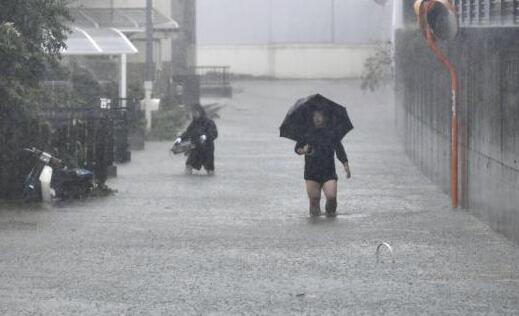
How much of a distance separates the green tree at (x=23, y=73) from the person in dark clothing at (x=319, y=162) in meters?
3.90

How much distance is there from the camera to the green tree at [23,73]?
1950 cm

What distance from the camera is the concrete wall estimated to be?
6600 centimetres

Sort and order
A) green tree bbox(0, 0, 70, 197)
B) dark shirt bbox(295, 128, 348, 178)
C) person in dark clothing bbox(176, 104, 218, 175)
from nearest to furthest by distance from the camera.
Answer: dark shirt bbox(295, 128, 348, 178)
green tree bbox(0, 0, 70, 197)
person in dark clothing bbox(176, 104, 218, 175)

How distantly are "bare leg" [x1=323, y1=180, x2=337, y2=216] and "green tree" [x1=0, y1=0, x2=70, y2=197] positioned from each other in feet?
14.0

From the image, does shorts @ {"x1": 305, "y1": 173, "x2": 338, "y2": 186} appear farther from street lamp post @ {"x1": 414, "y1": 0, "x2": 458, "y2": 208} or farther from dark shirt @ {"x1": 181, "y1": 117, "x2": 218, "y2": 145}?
dark shirt @ {"x1": 181, "y1": 117, "x2": 218, "y2": 145}

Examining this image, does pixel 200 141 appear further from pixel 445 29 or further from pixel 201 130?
pixel 445 29

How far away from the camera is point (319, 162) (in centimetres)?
1847

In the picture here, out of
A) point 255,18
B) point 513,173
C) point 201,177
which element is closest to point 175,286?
point 513,173

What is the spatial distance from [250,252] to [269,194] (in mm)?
7412

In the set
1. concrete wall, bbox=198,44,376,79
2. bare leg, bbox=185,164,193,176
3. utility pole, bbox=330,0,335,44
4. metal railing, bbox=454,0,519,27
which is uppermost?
utility pole, bbox=330,0,335,44

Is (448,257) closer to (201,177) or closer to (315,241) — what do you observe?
(315,241)

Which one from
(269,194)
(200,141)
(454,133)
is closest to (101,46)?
(200,141)

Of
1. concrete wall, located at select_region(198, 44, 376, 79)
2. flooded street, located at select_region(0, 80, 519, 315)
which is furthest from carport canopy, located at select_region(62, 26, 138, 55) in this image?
concrete wall, located at select_region(198, 44, 376, 79)

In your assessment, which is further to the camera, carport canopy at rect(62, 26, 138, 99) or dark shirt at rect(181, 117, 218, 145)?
carport canopy at rect(62, 26, 138, 99)
